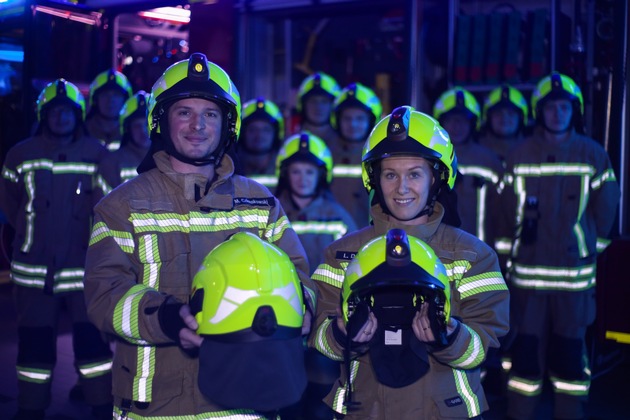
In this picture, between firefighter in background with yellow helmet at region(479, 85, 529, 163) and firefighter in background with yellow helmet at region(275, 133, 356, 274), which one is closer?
firefighter in background with yellow helmet at region(275, 133, 356, 274)

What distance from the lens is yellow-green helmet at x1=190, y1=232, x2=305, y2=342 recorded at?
7.42 ft

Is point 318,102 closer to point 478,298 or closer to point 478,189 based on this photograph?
point 478,189

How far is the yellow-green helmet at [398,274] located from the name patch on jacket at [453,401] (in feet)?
1.04

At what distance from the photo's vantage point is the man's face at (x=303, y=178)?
5.42 m

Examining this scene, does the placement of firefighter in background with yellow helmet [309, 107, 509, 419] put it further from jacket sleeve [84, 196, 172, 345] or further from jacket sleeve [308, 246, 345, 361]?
jacket sleeve [84, 196, 172, 345]

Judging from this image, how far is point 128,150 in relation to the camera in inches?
240

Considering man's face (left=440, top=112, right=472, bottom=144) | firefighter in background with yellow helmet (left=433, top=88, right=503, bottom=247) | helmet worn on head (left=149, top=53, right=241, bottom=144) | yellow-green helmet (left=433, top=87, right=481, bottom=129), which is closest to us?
helmet worn on head (left=149, top=53, right=241, bottom=144)

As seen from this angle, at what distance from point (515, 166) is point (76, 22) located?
5185 millimetres

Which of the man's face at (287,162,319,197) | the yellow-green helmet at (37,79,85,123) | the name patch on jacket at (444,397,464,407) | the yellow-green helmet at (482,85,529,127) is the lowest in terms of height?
the name patch on jacket at (444,397,464,407)

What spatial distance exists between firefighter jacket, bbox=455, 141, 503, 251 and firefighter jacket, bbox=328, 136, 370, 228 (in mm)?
769

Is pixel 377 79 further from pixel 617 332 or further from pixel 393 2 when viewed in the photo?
pixel 617 332

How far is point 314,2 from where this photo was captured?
7605mm

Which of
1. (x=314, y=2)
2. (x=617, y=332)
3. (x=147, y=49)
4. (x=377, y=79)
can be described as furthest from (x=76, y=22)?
(x=617, y=332)

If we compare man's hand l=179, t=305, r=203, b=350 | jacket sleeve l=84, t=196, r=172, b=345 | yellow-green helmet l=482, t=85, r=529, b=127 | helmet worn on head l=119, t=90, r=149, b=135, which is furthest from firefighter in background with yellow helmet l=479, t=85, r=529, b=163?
man's hand l=179, t=305, r=203, b=350
